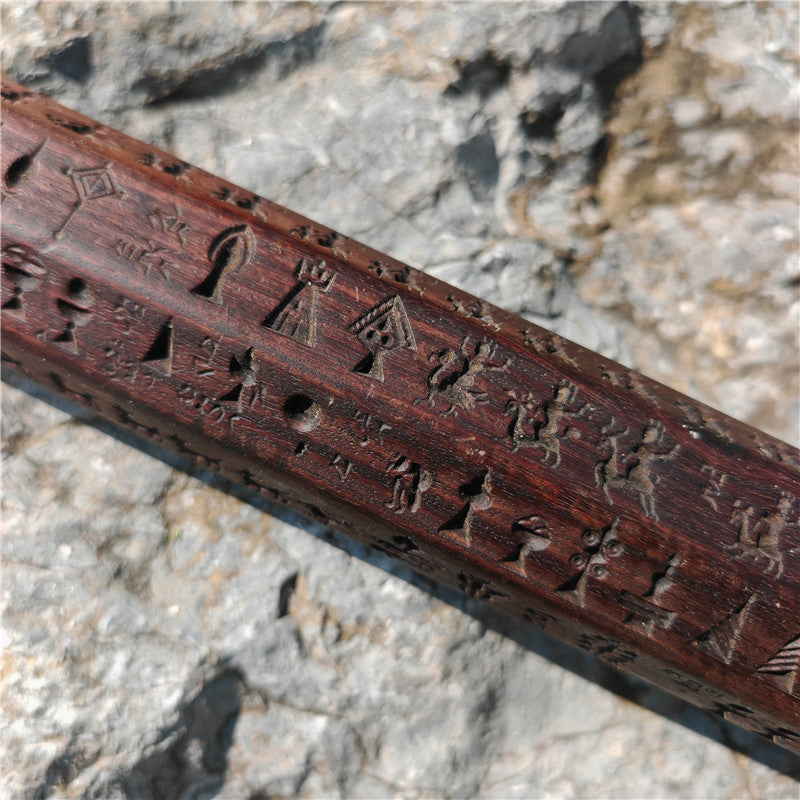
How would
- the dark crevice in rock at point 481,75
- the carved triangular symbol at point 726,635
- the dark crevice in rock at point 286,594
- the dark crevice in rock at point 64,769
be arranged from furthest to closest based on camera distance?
1. the dark crevice in rock at point 481,75
2. the dark crevice in rock at point 286,594
3. the dark crevice in rock at point 64,769
4. the carved triangular symbol at point 726,635

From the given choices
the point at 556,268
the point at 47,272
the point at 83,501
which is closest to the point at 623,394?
the point at 556,268

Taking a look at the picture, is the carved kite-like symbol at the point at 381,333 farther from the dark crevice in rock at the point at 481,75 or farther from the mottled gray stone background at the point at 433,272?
the dark crevice in rock at the point at 481,75

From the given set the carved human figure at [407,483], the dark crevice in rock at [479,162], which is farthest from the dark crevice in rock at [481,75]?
the carved human figure at [407,483]

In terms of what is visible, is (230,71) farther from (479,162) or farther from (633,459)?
(633,459)

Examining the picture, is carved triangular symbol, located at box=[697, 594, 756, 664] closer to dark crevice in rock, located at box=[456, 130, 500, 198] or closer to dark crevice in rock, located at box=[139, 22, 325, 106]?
dark crevice in rock, located at box=[456, 130, 500, 198]

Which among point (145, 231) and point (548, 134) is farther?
point (548, 134)

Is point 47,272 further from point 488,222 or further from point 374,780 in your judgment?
point 374,780
